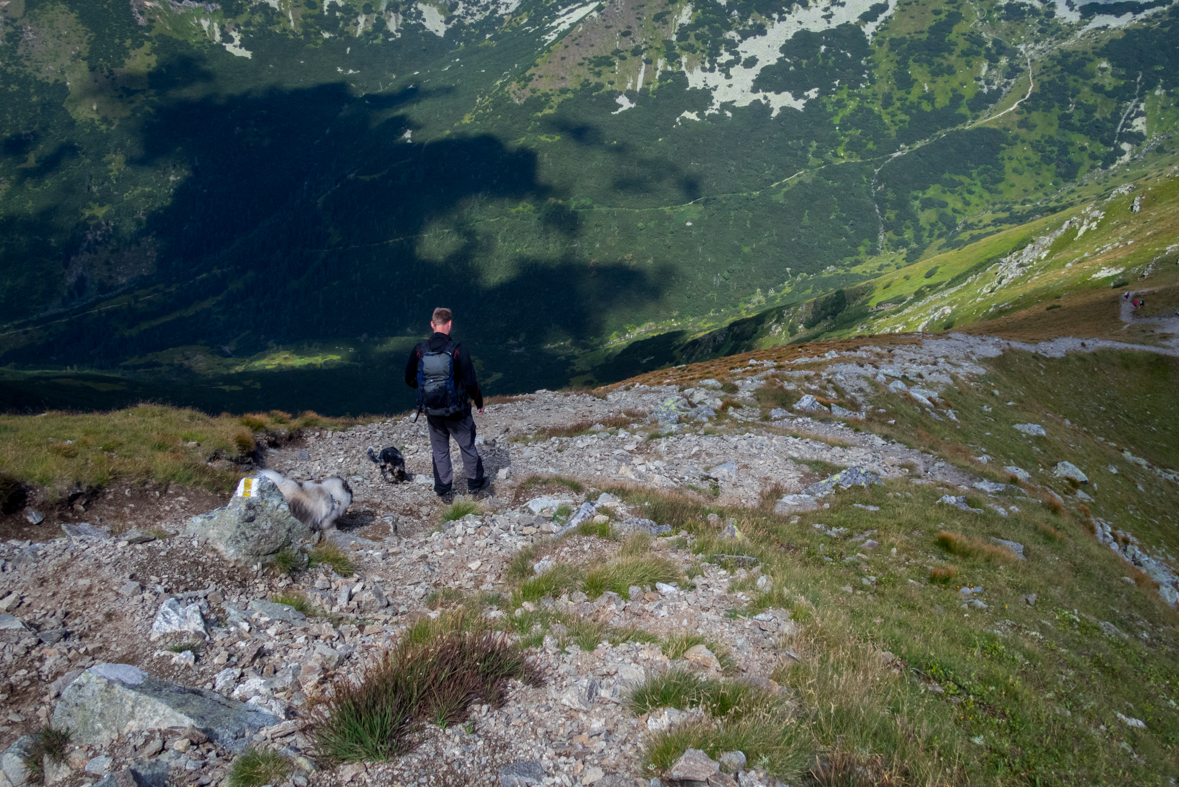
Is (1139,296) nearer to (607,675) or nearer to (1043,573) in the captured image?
(1043,573)

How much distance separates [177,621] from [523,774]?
169 inches

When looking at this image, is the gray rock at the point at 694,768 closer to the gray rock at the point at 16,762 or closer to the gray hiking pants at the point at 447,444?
the gray rock at the point at 16,762

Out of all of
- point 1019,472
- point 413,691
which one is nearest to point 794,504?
point 413,691

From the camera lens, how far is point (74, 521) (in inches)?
424

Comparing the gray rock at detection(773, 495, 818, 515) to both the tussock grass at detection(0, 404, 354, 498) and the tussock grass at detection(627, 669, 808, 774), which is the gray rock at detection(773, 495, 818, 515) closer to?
the tussock grass at detection(627, 669, 808, 774)

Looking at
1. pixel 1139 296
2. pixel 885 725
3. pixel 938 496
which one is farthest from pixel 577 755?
pixel 1139 296

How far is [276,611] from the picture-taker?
22.5 feet

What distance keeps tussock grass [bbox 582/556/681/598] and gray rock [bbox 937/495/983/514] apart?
998 centimetres

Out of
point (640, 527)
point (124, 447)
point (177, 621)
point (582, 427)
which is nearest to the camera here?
point (177, 621)

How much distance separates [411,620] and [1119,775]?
7.68 meters

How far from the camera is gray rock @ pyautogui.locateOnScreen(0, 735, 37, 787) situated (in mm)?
4211

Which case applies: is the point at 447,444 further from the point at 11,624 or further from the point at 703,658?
the point at 703,658

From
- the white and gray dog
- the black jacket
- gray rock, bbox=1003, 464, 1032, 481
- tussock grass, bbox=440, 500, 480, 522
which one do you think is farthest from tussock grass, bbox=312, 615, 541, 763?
gray rock, bbox=1003, 464, 1032, 481

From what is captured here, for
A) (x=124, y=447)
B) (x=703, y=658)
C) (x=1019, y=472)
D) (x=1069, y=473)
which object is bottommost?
(x=1069, y=473)
